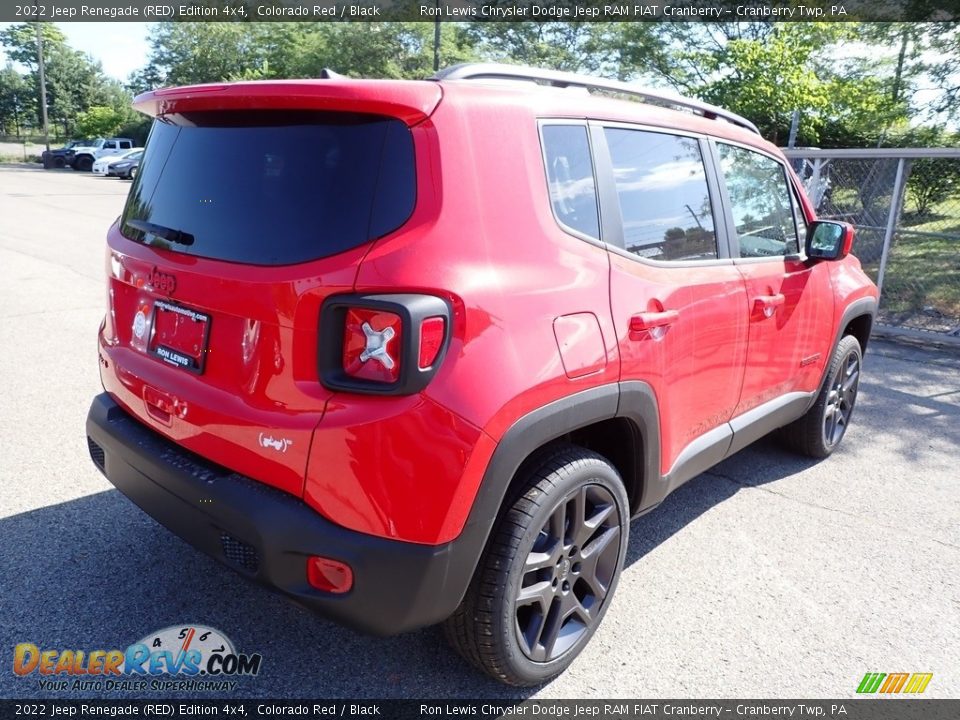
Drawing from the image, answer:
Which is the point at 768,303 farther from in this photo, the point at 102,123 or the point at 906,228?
the point at 102,123

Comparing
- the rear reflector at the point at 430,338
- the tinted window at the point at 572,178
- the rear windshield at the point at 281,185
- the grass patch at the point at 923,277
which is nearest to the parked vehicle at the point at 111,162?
the grass patch at the point at 923,277

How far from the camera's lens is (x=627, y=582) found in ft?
10.1

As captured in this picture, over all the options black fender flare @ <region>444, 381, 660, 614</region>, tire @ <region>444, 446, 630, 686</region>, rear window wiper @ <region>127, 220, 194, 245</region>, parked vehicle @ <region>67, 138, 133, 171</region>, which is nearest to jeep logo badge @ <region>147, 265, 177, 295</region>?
rear window wiper @ <region>127, 220, 194, 245</region>

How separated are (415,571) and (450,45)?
34.8 m

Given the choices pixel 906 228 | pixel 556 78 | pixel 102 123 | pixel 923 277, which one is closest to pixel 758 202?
pixel 556 78

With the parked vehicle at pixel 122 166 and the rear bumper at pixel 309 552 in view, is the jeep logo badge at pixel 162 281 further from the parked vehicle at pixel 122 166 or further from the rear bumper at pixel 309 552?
the parked vehicle at pixel 122 166

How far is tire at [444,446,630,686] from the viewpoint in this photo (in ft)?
7.22

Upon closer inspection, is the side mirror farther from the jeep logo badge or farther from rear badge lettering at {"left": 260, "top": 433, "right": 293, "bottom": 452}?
the jeep logo badge

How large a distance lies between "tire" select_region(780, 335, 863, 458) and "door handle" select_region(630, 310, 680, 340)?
2074 millimetres

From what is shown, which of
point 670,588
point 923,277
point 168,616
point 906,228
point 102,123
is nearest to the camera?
point 168,616

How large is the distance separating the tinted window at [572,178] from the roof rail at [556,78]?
A: 8.8 inches

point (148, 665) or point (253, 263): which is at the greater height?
point (253, 263)

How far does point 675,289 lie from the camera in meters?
2.72

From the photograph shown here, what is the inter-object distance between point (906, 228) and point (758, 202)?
582 cm
